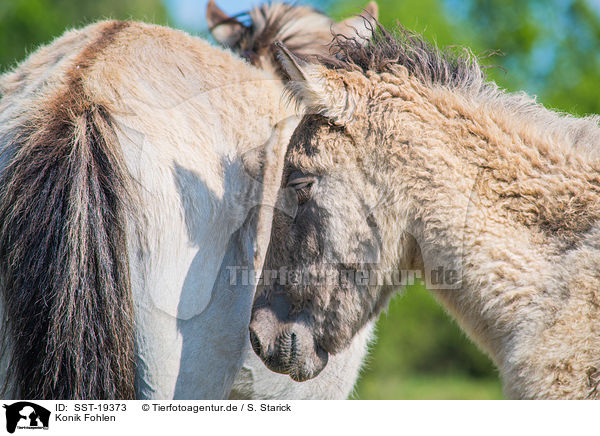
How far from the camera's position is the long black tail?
2316mm

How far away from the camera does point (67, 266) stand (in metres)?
2.33

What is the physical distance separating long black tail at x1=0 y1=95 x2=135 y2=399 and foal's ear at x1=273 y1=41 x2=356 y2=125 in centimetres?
92

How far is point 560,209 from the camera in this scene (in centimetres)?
248

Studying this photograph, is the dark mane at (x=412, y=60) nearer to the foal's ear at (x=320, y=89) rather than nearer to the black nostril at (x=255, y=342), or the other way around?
the foal's ear at (x=320, y=89)

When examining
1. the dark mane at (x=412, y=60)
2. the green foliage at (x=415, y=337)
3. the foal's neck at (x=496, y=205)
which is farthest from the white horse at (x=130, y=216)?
the green foliage at (x=415, y=337)

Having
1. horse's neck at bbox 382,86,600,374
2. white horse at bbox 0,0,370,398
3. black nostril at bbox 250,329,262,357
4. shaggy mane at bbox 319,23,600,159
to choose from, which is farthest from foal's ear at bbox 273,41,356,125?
black nostril at bbox 250,329,262,357

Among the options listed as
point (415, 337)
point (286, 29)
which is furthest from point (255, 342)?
point (415, 337)

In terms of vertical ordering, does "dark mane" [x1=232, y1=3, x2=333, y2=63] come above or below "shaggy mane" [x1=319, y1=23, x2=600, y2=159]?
above

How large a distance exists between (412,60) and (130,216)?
1.59 metres

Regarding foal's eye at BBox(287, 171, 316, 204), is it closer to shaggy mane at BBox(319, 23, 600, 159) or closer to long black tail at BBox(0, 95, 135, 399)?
shaggy mane at BBox(319, 23, 600, 159)
